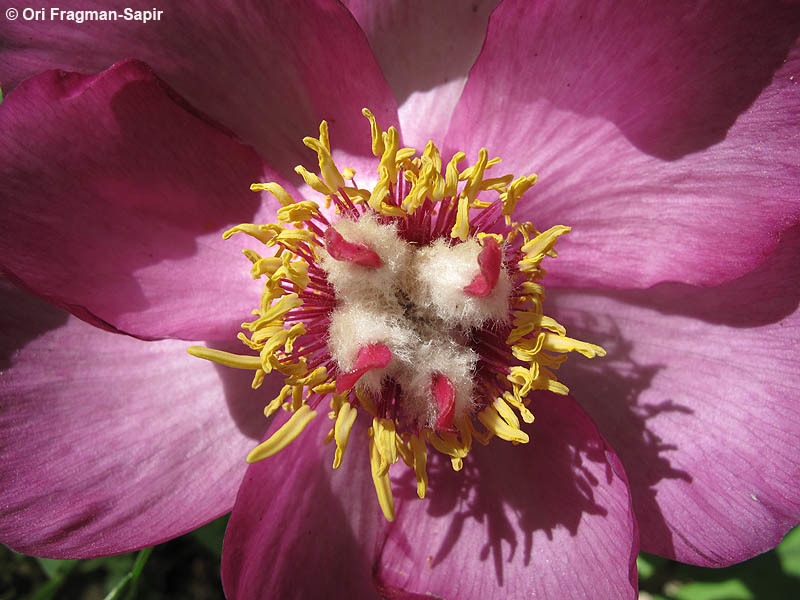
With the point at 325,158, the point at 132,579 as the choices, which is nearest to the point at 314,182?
the point at 325,158

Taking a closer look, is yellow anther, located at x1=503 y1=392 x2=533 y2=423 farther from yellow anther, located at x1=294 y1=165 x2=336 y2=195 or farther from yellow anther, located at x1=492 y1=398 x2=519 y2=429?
yellow anther, located at x1=294 y1=165 x2=336 y2=195

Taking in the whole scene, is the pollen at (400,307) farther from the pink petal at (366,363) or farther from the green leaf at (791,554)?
the green leaf at (791,554)

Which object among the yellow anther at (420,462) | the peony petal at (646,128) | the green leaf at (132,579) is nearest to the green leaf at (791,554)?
the peony petal at (646,128)

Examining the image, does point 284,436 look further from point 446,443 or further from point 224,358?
point 446,443

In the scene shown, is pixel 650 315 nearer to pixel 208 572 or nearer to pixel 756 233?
pixel 756 233

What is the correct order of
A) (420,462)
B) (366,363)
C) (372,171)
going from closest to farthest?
(366,363), (420,462), (372,171)

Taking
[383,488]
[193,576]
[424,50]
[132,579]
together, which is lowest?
[193,576]
